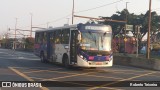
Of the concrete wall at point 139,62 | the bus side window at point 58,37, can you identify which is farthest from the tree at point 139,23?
the bus side window at point 58,37

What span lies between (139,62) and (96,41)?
8649mm

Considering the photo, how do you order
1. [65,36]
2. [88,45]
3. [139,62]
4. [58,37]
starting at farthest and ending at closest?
[139,62] < [58,37] < [65,36] < [88,45]

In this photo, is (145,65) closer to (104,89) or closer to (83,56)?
(83,56)

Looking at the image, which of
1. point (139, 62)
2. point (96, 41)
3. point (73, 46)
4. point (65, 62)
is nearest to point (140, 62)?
point (139, 62)

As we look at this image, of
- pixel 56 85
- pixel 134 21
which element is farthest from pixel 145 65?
pixel 134 21

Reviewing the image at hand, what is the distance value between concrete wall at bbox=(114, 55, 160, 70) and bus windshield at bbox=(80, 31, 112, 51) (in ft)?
21.3

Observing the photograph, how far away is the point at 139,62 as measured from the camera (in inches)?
1201

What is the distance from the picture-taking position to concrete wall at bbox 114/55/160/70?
28.2 meters

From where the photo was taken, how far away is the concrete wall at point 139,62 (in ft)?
92.7

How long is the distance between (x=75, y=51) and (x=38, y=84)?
8.12m

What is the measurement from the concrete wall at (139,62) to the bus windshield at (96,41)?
6490 millimetres

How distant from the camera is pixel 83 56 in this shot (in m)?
22.5

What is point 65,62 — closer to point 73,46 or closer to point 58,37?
point 73,46

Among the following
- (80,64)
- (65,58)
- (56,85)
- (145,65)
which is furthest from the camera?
(145,65)
